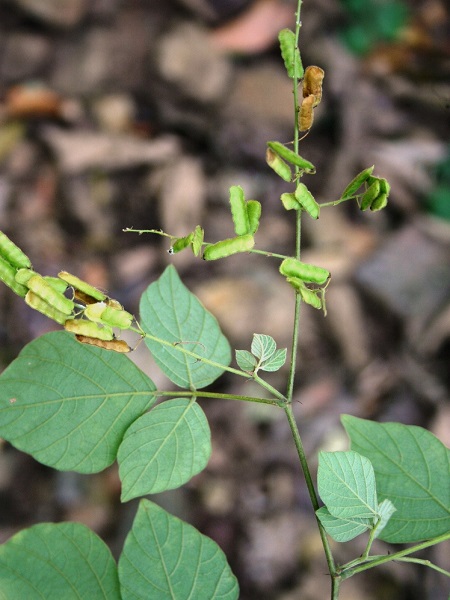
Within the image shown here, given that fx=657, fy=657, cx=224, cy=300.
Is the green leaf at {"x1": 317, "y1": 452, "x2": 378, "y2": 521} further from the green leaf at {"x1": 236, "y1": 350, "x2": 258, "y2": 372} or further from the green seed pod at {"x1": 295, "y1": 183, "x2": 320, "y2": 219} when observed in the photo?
the green seed pod at {"x1": 295, "y1": 183, "x2": 320, "y2": 219}

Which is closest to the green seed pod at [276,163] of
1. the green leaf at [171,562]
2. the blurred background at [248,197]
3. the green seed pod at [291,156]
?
the green seed pod at [291,156]

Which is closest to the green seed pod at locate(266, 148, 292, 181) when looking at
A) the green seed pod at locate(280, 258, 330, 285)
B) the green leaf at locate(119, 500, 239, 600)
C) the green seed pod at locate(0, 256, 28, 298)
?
the green seed pod at locate(280, 258, 330, 285)

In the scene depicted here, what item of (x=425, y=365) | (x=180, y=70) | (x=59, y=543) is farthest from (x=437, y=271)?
(x=59, y=543)

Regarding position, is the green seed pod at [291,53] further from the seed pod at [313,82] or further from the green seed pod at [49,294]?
the green seed pod at [49,294]

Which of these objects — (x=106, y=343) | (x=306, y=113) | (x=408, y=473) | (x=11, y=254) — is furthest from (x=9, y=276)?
(x=408, y=473)

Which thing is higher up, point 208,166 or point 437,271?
point 208,166

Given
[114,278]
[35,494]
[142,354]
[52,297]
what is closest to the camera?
[52,297]

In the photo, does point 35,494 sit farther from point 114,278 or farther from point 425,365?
point 425,365

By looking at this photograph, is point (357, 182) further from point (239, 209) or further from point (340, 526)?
point (340, 526)
